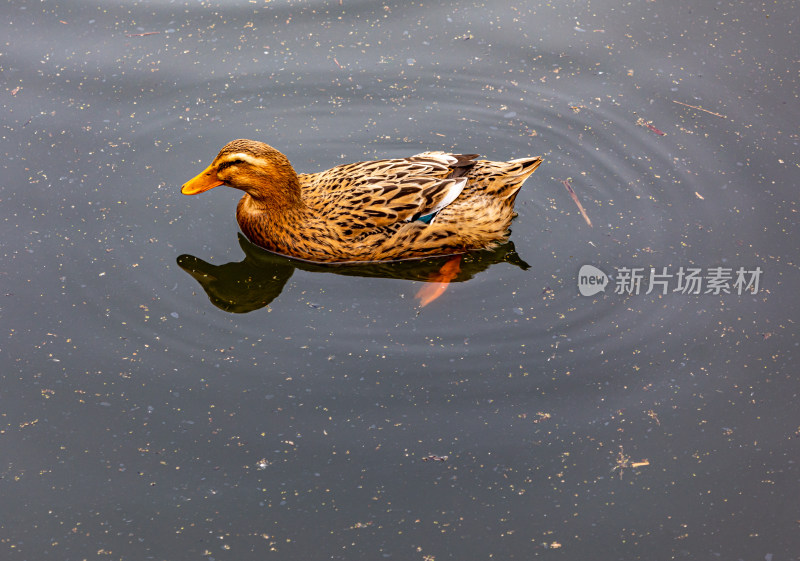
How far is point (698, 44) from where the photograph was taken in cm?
Answer: 684

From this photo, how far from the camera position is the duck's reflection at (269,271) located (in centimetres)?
508

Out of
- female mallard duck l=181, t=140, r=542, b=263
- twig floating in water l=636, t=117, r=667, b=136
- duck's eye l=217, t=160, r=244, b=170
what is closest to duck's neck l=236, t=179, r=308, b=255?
female mallard duck l=181, t=140, r=542, b=263

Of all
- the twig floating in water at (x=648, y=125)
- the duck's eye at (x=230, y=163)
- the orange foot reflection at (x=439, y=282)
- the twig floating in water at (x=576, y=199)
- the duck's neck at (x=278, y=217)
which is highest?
the twig floating in water at (x=648, y=125)

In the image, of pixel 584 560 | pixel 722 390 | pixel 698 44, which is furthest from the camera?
pixel 698 44

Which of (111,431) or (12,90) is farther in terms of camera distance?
(12,90)

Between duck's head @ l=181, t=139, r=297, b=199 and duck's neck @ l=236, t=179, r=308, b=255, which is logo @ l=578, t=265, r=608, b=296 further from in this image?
duck's head @ l=181, t=139, r=297, b=199

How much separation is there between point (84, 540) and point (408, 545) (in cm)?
153

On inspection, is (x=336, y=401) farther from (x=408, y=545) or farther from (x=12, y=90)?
(x=12, y=90)

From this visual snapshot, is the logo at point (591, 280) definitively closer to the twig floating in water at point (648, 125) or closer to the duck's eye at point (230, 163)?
the twig floating in water at point (648, 125)

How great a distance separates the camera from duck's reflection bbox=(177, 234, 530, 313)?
508 cm

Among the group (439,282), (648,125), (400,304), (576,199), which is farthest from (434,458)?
(648,125)

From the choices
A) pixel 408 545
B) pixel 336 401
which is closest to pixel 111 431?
pixel 336 401

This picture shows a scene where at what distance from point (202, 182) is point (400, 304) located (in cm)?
147

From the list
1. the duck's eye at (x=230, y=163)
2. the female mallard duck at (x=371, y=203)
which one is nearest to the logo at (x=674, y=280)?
the female mallard duck at (x=371, y=203)
